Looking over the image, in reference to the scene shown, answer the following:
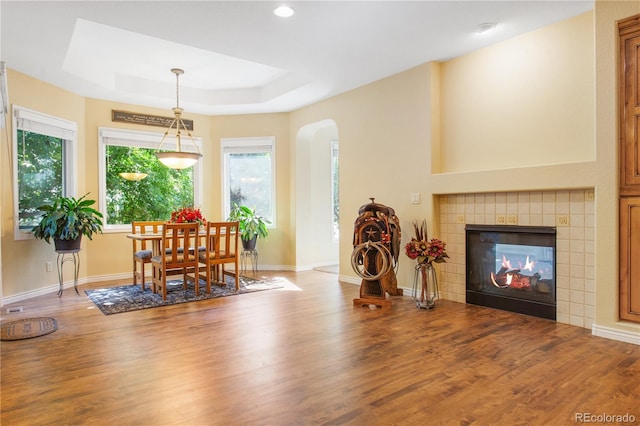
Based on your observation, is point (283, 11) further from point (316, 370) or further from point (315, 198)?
point (315, 198)

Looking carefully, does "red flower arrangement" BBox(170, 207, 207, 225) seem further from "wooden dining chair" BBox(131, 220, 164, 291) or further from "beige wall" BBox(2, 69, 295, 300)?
"beige wall" BBox(2, 69, 295, 300)

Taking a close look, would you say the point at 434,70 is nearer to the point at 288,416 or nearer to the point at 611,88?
the point at 611,88

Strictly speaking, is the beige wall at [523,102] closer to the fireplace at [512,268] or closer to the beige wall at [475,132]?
the beige wall at [475,132]

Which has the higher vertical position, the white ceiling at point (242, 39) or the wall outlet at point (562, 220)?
the white ceiling at point (242, 39)

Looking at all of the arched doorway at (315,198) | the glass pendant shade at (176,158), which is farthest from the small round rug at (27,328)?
the arched doorway at (315,198)

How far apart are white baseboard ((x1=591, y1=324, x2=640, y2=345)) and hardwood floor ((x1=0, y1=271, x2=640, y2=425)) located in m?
0.09

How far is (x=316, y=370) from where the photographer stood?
2.46m

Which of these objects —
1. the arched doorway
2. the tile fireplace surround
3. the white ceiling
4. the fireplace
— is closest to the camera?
the white ceiling

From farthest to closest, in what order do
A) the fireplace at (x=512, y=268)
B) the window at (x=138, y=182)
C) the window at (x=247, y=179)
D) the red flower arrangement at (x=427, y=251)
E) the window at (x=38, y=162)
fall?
the window at (x=247, y=179), the window at (x=138, y=182), the window at (x=38, y=162), the red flower arrangement at (x=427, y=251), the fireplace at (x=512, y=268)

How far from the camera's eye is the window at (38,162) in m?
4.68

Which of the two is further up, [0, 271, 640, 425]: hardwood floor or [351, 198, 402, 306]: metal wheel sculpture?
[351, 198, 402, 306]: metal wheel sculpture

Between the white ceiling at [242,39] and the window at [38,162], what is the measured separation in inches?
21.6

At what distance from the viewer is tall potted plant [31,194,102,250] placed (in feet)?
Answer: 14.9

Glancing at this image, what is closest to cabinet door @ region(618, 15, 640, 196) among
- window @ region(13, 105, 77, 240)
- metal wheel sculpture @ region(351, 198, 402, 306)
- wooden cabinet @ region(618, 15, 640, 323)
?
wooden cabinet @ region(618, 15, 640, 323)
